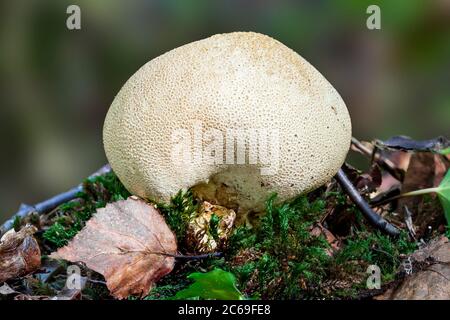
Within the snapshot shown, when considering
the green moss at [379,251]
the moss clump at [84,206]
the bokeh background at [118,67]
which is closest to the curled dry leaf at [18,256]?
the moss clump at [84,206]

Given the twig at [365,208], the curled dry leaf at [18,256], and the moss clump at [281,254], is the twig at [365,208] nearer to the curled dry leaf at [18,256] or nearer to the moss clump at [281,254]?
the moss clump at [281,254]

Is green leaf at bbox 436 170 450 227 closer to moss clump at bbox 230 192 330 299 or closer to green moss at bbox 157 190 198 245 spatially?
moss clump at bbox 230 192 330 299

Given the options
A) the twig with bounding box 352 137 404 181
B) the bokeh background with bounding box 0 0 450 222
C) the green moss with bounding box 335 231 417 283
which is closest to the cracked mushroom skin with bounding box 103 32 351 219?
the green moss with bounding box 335 231 417 283

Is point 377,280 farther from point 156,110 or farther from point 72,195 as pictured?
point 72,195

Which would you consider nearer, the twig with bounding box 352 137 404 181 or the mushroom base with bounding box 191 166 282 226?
the mushroom base with bounding box 191 166 282 226

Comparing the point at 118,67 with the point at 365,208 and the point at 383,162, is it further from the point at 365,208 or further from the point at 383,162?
the point at 365,208

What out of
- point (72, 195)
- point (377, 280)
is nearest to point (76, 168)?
point (72, 195)

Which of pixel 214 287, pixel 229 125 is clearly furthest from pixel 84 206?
pixel 214 287
